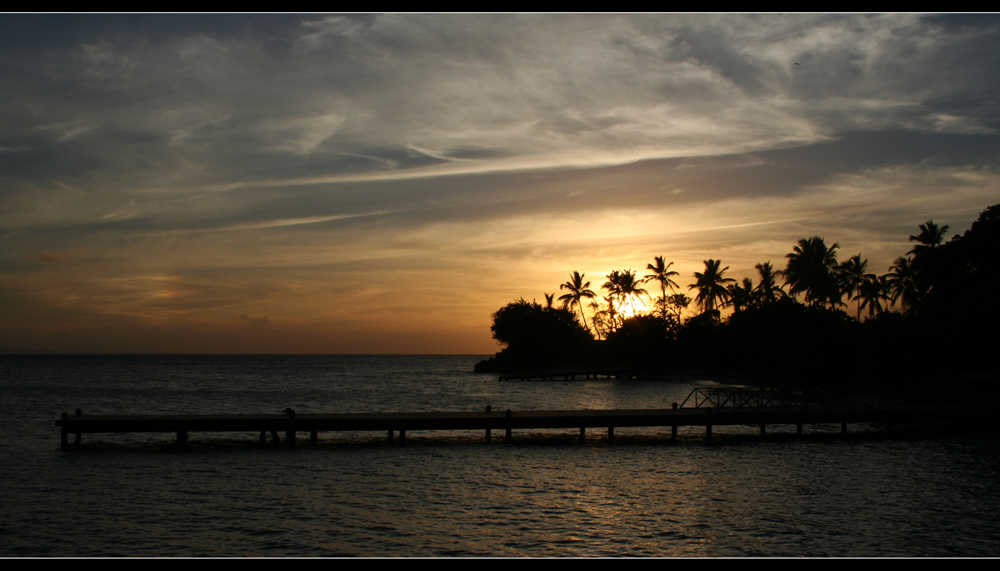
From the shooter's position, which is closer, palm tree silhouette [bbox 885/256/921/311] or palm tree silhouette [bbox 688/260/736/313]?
palm tree silhouette [bbox 885/256/921/311]

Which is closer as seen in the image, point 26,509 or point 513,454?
point 26,509

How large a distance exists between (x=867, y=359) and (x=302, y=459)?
43.7 metres

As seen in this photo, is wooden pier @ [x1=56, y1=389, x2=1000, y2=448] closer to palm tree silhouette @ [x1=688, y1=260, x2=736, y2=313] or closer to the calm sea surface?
the calm sea surface

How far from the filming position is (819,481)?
2142 cm

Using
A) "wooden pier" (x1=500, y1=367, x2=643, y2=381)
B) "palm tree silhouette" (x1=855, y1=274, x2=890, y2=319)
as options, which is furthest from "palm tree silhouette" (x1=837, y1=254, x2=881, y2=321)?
"wooden pier" (x1=500, y1=367, x2=643, y2=381)

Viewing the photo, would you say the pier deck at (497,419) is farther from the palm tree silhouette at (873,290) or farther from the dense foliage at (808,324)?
the palm tree silhouette at (873,290)

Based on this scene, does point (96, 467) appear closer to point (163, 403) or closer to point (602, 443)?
point (602, 443)

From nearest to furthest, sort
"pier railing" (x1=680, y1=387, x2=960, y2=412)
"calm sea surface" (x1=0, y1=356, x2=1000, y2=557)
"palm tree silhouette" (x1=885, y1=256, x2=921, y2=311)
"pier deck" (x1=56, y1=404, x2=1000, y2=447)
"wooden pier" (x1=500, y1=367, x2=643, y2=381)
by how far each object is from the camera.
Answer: "calm sea surface" (x1=0, y1=356, x2=1000, y2=557)
"pier deck" (x1=56, y1=404, x2=1000, y2=447)
"pier railing" (x1=680, y1=387, x2=960, y2=412)
"palm tree silhouette" (x1=885, y1=256, x2=921, y2=311)
"wooden pier" (x1=500, y1=367, x2=643, y2=381)

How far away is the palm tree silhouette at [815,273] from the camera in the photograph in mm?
70625

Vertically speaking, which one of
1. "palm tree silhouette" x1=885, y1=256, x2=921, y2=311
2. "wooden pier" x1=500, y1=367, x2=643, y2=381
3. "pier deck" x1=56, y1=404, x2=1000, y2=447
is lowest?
"wooden pier" x1=500, y1=367, x2=643, y2=381

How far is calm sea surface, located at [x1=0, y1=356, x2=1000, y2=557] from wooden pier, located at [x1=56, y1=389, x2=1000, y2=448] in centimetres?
93

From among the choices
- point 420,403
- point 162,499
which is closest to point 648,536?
point 162,499

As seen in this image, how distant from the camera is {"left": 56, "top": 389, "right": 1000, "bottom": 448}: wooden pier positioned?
28469 millimetres

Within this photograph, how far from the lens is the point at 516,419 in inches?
1168
